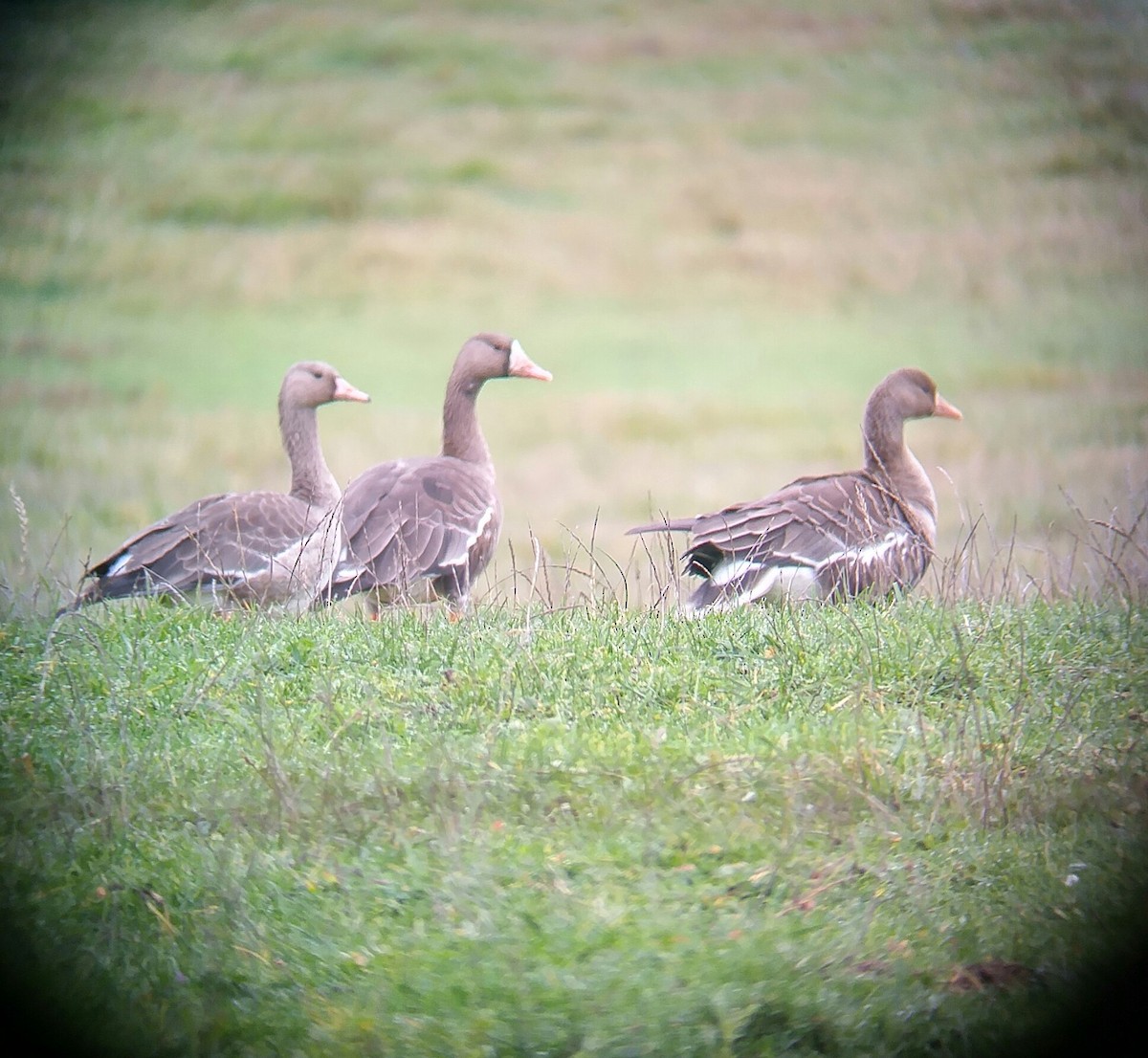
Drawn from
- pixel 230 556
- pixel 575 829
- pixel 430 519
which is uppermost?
pixel 575 829

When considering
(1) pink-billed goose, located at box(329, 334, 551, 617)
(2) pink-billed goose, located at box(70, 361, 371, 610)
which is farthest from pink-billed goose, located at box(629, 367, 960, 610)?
(2) pink-billed goose, located at box(70, 361, 371, 610)

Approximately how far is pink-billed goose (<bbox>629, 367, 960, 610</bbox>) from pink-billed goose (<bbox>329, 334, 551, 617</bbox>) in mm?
1469

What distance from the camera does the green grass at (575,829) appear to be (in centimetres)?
408

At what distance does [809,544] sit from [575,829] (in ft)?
12.1

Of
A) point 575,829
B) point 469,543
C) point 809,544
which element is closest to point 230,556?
point 469,543

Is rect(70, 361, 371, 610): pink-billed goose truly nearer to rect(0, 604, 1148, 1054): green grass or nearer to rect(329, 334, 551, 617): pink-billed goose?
rect(329, 334, 551, 617): pink-billed goose

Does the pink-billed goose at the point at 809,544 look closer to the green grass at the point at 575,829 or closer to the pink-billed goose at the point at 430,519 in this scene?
the green grass at the point at 575,829

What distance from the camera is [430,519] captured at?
8.97 metres

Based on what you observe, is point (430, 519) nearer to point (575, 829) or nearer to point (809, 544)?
point (809, 544)

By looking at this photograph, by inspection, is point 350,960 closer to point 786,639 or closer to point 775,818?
point 775,818

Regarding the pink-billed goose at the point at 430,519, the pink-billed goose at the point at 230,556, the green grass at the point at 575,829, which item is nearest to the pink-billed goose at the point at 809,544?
the green grass at the point at 575,829

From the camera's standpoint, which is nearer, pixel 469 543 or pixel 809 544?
pixel 809 544

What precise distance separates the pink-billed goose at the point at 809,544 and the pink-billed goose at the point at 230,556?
2.05 meters

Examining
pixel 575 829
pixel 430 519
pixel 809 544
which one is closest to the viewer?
pixel 575 829
